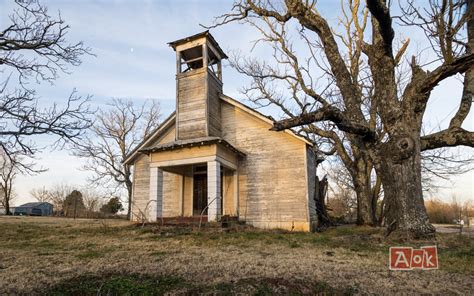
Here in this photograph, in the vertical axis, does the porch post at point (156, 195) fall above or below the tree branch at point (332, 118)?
below

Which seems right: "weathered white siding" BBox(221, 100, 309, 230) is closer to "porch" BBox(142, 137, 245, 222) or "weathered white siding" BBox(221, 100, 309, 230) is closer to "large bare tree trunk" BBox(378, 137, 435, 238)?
"porch" BBox(142, 137, 245, 222)

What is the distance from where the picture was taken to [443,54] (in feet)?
19.5

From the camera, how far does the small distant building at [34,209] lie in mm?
51378

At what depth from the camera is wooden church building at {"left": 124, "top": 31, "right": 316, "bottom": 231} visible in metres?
12.8

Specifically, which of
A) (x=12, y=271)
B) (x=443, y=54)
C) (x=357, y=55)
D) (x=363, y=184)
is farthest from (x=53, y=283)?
(x=357, y=55)

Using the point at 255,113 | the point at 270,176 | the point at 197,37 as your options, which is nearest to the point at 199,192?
the point at 270,176

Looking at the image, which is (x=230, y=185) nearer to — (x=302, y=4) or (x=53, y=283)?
(x=302, y=4)

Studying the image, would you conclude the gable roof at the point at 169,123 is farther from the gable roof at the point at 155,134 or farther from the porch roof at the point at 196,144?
the porch roof at the point at 196,144

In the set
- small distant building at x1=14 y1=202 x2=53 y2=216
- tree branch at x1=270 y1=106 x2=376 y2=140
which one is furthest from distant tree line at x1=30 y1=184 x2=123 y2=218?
tree branch at x1=270 y1=106 x2=376 y2=140

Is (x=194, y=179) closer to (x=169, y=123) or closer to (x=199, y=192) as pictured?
(x=199, y=192)
